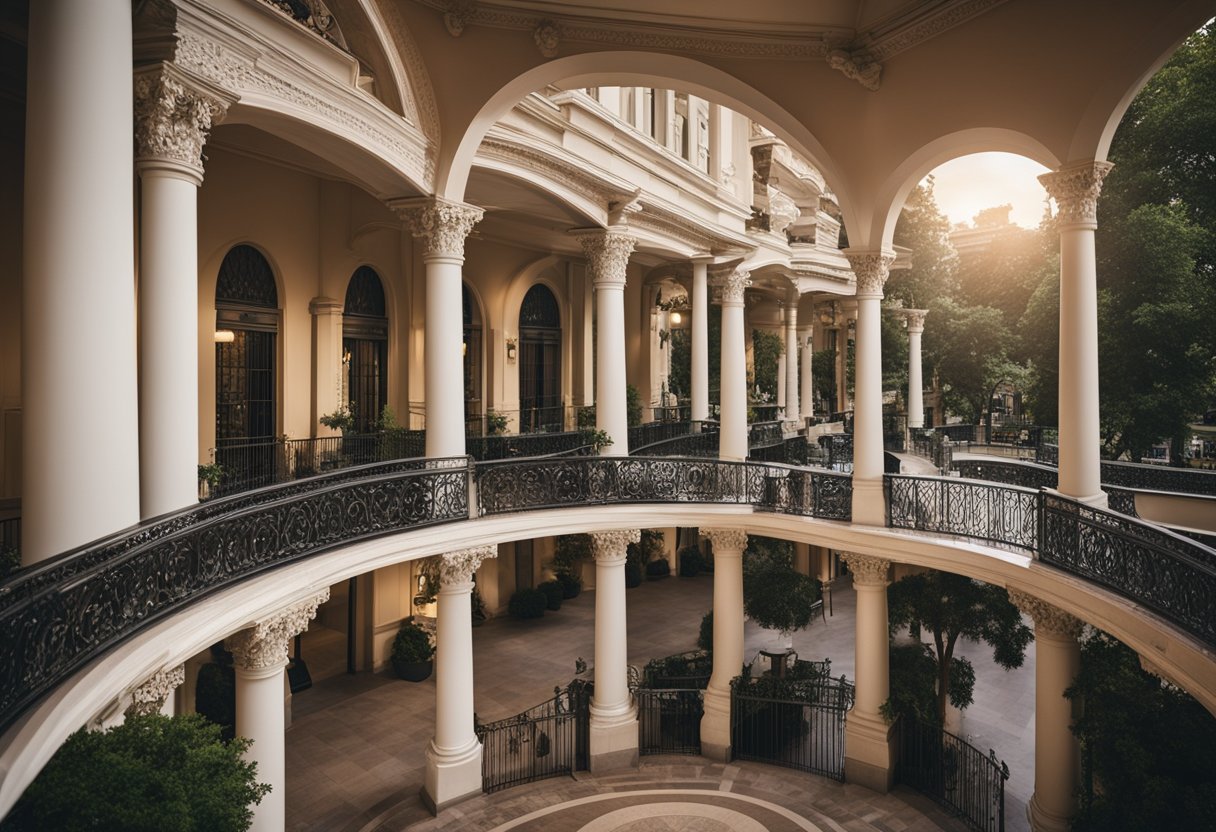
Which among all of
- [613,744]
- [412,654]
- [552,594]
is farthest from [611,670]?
[552,594]

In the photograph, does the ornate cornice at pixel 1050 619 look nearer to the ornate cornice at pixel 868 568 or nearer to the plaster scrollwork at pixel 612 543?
the ornate cornice at pixel 868 568

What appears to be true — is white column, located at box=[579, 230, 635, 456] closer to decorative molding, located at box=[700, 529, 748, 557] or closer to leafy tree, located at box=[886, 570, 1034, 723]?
decorative molding, located at box=[700, 529, 748, 557]

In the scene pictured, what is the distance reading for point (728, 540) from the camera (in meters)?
14.0

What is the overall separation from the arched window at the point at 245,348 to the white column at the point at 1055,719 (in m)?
13.1

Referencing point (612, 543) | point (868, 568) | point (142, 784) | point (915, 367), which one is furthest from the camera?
point (915, 367)

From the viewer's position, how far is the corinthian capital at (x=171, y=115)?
662cm

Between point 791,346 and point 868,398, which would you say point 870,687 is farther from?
point 791,346

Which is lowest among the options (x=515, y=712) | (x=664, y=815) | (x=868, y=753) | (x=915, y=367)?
(x=664, y=815)

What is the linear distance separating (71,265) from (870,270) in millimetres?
11186

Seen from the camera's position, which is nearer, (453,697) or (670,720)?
(453,697)

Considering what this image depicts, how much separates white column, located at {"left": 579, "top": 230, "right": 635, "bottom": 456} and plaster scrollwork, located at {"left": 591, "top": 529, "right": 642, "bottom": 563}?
4.73 ft

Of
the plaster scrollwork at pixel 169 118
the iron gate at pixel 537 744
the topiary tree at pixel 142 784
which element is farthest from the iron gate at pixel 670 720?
the plaster scrollwork at pixel 169 118

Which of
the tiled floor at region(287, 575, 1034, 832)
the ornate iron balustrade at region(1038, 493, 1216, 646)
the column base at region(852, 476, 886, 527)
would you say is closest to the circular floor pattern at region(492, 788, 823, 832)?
the tiled floor at region(287, 575, 1034, 832)

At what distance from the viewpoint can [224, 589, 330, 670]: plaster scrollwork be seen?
798cm
